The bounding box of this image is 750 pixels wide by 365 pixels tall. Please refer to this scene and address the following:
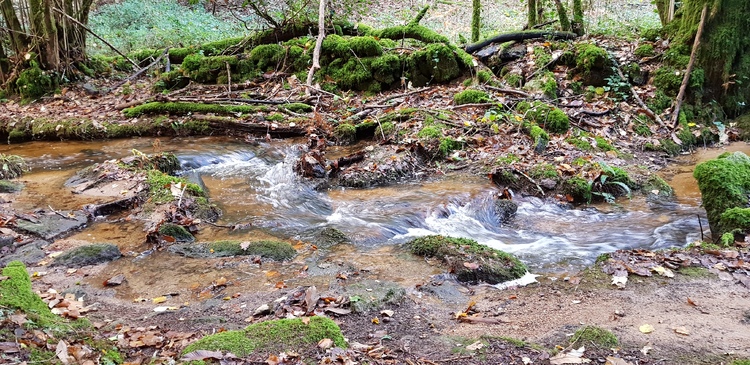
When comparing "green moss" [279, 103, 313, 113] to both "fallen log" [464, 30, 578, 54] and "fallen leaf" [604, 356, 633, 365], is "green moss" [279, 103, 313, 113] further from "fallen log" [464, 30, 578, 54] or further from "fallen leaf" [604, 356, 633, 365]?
"fallen leaf" [604, 356, 633, 365]

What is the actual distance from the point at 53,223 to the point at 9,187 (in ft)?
6.35

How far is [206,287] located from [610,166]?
19.5 ft

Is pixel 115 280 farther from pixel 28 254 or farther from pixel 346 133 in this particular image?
pixel 346 133

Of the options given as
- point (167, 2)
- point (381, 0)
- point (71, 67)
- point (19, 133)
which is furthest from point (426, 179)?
point (167, 2)

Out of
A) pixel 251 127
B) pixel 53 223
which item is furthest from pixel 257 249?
pixel 251 127

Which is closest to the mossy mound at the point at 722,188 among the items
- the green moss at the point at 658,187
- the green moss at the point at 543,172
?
Result: the green moss at the point at 658,187

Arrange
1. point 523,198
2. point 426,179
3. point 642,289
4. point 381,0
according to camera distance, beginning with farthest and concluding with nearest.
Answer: point 381,0
point 426,179
point 523,198
point 642,289

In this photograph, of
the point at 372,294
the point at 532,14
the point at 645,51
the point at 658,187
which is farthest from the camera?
the point at 532,14

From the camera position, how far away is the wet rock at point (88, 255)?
4918 mm

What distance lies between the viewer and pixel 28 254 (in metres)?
5.07

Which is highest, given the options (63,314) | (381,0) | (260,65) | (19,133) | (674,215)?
(381,0)

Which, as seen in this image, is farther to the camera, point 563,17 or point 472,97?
point 563,17

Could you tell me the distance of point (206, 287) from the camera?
14.7 feet

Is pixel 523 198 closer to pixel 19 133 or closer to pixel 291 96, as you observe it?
pixel 291 96
